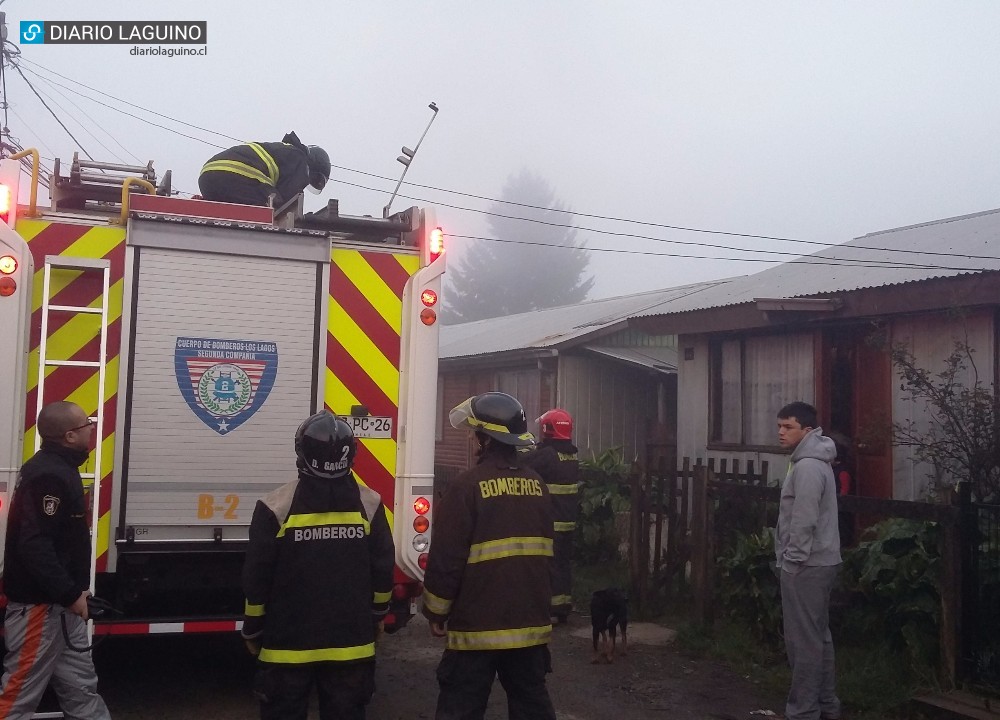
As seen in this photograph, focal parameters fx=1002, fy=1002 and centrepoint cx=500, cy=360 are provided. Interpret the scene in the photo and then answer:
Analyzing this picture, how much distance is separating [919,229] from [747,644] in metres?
8.14

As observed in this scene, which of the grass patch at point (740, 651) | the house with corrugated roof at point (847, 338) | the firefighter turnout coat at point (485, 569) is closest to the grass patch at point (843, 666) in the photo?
the grass patch at point (740, 651)

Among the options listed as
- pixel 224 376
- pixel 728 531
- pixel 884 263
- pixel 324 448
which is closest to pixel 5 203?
pixel 224 376

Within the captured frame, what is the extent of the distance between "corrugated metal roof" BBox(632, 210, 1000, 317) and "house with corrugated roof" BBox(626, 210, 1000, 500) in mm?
32

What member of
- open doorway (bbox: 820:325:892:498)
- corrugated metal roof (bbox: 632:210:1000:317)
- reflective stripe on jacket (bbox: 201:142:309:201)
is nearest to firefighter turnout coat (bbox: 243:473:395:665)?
reflective stripe on jacket (bbox: 201:142:309:201)

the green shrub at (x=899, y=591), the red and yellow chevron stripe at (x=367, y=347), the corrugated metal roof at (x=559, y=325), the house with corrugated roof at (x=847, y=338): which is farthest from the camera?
the corrugated metal roof at (x=559, y=325)

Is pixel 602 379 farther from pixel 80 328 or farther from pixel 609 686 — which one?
pixel 80 328

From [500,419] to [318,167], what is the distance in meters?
3.90

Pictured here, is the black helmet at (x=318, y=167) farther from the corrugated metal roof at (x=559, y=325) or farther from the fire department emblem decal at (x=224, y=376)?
the corrugated metal roof at (x=559, y=325)

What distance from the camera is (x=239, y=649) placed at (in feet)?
25.3

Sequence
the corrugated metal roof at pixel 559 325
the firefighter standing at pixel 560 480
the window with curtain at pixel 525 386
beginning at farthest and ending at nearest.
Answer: the window with curtain at pixel 525 386
the corrugated metal roof at pixel 559 325
the firefighter standing at pixel 560 480

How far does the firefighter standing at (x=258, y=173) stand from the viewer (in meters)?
6.75

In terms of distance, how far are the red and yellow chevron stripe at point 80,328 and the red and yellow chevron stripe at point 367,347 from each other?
121 centimetres

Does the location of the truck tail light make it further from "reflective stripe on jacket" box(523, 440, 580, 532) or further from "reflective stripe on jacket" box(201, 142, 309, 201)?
"reflective stripe on jacket" box(523, 440, 580, 532)

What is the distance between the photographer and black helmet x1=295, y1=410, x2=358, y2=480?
156 inches
